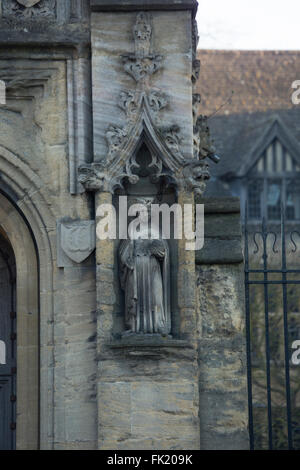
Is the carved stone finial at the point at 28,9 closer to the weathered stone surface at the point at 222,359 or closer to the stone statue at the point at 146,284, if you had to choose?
the stone statue at the point at 146,284

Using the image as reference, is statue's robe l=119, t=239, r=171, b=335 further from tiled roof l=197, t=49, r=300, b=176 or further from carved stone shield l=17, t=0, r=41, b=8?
tiled roof l=197, t=49, r=300, b=176

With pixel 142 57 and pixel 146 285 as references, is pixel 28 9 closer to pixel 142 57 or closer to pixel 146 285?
pixel 142 57

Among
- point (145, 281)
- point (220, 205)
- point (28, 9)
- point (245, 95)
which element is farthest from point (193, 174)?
point (245, 95)

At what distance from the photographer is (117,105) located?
9695 millimetres

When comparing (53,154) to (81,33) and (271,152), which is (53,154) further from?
(271,152)

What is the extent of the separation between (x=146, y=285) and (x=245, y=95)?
82.2ft

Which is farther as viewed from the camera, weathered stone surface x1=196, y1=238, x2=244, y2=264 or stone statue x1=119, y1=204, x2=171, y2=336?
weathered stone surface x1=196, y1=238, x2=244, y2=264

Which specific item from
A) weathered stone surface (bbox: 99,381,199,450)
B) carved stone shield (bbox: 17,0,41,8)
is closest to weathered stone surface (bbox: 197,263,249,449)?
weathered stone surface (bbox: 99,381,199,450)

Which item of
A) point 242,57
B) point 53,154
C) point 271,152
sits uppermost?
point 242,57

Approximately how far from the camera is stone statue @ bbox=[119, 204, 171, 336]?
9.37 meters

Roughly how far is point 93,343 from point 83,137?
171 cm

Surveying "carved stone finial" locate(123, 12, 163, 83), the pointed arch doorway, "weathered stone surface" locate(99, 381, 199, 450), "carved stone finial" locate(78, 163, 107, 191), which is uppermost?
"carved stone finial" locate(123, 12, 163, 83)

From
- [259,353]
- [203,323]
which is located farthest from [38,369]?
[259,353]

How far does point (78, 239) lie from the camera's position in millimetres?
9578
